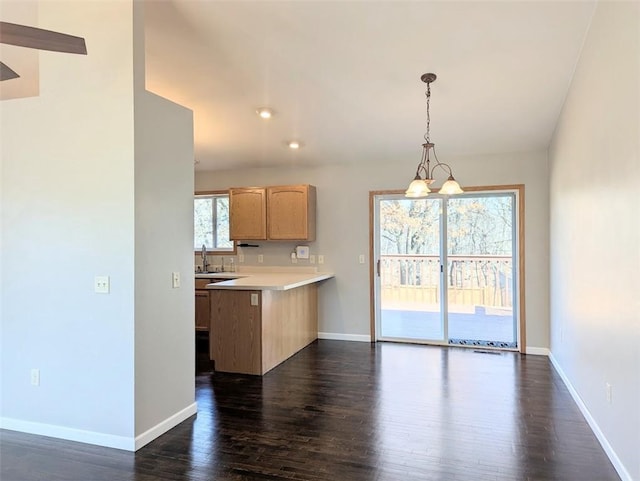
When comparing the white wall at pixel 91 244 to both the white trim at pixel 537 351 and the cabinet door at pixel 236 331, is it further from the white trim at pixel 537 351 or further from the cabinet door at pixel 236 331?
the white trim at pixel 537 351

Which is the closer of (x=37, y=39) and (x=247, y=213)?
(x=37, y=39)

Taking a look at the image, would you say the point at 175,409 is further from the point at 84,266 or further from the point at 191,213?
the point at 191,213

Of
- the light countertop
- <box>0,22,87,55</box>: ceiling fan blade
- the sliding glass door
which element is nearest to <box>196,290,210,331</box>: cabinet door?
the light countertop

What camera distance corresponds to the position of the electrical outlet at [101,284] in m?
2.69

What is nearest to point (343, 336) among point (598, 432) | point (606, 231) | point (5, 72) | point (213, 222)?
point (213, 222)

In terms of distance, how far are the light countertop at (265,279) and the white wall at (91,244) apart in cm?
117

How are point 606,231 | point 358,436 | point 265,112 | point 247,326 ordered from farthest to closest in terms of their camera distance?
point 265,112
point 247,326
point 358,436
point 606,231

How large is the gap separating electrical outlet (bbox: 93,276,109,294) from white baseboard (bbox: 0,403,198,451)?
929 millimetres

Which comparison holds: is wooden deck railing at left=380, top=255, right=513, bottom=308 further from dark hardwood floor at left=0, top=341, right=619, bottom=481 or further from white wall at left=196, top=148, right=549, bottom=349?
dark hardwood floor at left=0, top=341, right=619, bottom=481

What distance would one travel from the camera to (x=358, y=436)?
2811 millimetres

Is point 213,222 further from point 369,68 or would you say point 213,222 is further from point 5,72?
point 5,72

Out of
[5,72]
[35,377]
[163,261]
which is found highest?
[5,72]

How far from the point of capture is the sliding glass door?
5156mm

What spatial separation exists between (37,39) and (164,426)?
2.44 meters
